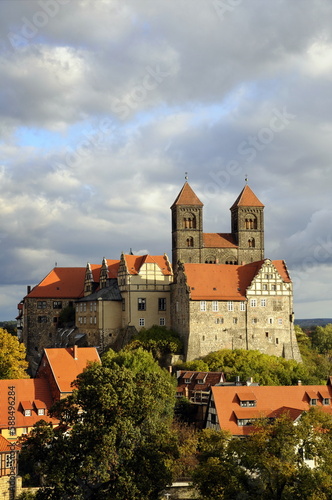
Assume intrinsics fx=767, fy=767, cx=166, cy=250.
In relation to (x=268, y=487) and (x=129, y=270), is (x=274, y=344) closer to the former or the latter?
(x=129, y=270)

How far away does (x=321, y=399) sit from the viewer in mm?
60281

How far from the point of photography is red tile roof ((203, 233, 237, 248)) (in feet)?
313

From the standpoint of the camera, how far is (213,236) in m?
96.6

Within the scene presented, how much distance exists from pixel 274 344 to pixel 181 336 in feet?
32.0

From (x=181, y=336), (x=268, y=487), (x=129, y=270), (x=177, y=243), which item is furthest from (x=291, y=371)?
(x=268, y=487)

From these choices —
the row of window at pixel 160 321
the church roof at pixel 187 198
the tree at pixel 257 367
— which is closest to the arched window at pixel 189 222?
the church roof at pixel 187 198

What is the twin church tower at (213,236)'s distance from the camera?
310 ft

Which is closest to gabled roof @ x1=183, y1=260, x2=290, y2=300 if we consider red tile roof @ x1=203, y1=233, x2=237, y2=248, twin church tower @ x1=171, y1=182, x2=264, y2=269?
twin church tower @ x1=171, y1=182, x2=264, y2=269

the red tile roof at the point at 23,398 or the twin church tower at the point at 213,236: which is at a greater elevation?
the twin church tower at the point at 213,236

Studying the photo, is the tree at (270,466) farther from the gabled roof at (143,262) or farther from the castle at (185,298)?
the gabled roof at (143,262)

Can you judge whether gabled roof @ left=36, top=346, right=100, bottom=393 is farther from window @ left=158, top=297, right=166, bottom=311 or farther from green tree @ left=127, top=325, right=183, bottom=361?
window @ left=158, top=297, right=166, bottom=311

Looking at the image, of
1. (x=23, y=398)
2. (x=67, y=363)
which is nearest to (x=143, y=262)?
(x=67, y=363)

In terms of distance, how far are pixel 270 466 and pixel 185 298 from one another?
4043cm

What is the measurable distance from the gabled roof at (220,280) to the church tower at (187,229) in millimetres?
11218
